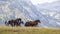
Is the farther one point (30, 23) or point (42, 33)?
point (30, 23)

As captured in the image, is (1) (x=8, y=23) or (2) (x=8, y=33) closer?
(2) (x=8, y=33)

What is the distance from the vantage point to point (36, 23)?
106ft

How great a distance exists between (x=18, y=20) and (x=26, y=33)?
15.3m

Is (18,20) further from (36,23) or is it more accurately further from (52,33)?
(52,33)

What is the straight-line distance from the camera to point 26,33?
17.9 meters

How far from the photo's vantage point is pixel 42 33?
1800 cm

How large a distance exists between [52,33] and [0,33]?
177 inches

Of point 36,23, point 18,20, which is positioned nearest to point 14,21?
point 18,20

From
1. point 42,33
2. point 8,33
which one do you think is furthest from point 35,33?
point 8,33

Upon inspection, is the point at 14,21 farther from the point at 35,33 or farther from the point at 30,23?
the point at 35,33

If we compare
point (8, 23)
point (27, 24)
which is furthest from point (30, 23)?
point (8, 23)

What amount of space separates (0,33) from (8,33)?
2.14ft

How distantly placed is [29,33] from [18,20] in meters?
15.3

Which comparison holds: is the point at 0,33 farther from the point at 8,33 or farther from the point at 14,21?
the point at 14,21
